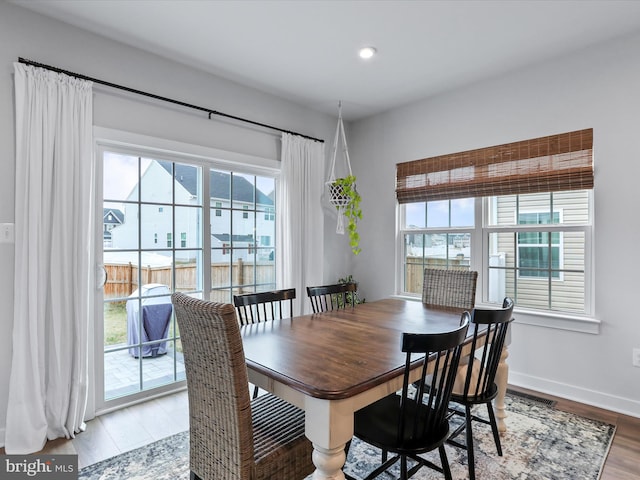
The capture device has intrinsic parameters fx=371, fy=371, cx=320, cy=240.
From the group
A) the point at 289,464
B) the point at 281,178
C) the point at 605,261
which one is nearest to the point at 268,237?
the point at 281,178

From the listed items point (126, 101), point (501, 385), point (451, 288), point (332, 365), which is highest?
point (126, 101)

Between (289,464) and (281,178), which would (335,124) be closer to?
(281,178)

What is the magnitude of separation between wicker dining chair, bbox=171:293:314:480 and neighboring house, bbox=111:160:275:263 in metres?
1.65

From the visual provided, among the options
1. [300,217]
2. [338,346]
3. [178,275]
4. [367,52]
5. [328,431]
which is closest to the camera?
[328,431]

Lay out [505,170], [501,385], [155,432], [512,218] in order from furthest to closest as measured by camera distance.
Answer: [512,218] → [505,170] → [155,432] → [501,385]

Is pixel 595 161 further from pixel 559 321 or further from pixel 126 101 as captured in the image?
pixel 126 101

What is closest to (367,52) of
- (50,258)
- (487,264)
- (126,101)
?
(126,101)

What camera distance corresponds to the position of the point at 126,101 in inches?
107

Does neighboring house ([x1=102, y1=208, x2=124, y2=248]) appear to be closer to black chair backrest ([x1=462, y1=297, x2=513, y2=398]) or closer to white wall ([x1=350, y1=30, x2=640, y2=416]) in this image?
black chair backrest ([x1=462, y1=297, x2=513, y2=398])

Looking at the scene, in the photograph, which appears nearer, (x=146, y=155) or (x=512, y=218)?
(x=146, y=155)

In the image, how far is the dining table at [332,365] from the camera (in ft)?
4.20

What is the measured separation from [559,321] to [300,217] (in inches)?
95.9

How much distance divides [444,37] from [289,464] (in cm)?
280

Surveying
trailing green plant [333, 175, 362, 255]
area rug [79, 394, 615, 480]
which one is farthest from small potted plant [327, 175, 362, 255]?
area rug [79, 394, 615, 480]
